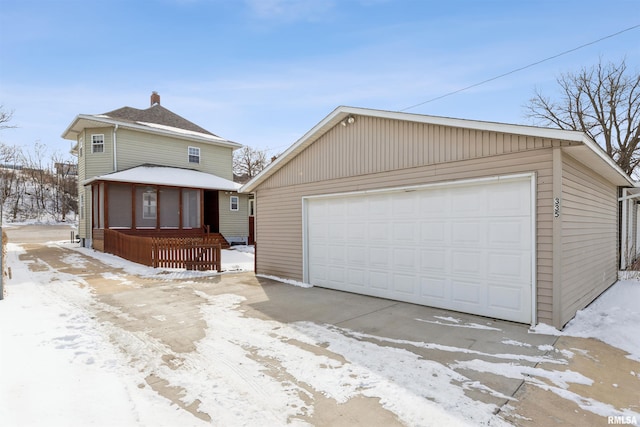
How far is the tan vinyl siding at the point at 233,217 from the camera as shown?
18.5 m

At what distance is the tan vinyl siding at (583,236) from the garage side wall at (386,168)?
1.48 ft

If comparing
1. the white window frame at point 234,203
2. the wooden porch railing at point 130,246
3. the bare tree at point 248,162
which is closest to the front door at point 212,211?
the white window frame at point 234,203

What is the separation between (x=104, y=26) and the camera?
8484 mm

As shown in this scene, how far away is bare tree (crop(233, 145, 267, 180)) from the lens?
1447 inches

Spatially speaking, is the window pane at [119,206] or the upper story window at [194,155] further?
the upper story window at [194,155]

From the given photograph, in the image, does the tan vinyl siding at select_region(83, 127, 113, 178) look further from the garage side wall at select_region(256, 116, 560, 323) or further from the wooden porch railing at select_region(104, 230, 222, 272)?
the garage side wall at select_region(256, 116, 560, 323)

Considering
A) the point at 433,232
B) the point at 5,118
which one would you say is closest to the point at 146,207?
the point at 5,118

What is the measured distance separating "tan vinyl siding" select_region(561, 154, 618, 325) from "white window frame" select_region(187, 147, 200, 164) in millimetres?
17893

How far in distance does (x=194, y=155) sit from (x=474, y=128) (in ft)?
55.2

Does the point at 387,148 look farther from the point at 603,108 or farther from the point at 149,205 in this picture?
the point at 603,108

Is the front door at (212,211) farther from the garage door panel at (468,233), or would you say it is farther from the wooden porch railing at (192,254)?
the garage door panel at (468,233)

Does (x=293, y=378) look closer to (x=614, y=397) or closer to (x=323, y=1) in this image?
(x=614, y=397)

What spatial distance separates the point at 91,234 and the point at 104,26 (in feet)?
35.0

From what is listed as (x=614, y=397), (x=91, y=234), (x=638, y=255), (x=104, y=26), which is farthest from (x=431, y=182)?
(x=91, y=234)
